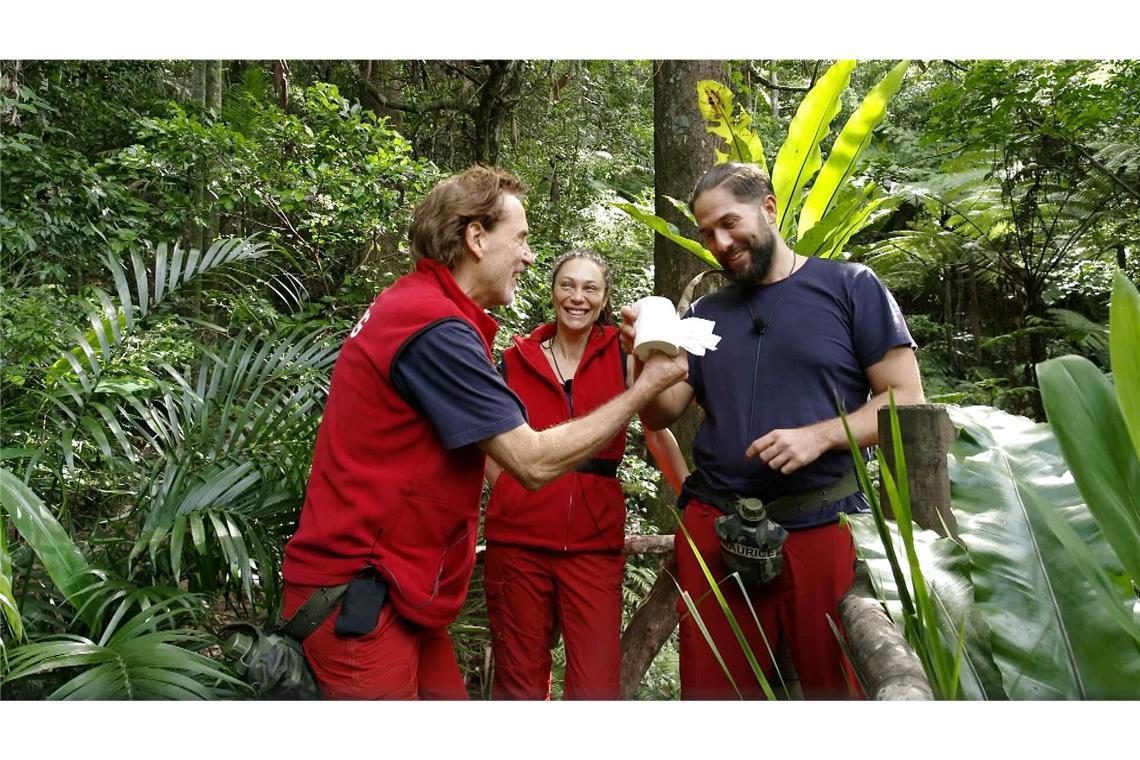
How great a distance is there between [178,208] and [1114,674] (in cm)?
546

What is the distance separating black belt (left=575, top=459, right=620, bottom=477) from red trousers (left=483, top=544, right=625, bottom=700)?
27 centimetres

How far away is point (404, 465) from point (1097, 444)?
1.35 meters

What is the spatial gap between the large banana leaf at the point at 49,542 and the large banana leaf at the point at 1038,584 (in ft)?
6.66

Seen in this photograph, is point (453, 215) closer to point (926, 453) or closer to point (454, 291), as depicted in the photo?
point (454, 291)

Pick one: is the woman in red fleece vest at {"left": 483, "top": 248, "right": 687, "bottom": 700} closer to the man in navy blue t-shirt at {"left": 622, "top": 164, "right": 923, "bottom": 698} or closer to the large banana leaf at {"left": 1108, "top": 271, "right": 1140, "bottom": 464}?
the man in navy blue t-shirt at {"left": 622, "top": 164, "right": 923, "bottom": 698}

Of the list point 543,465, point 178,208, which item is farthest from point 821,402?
point 178,208

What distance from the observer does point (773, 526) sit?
91.4 inches

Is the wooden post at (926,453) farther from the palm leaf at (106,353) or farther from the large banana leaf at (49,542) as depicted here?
the palm leaf at (106,353)

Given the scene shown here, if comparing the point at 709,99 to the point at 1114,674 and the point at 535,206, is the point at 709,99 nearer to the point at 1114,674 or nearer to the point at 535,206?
the point at 1114,674

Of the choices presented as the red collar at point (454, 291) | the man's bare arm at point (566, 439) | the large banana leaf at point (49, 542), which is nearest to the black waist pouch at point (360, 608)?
the man's bare arm at point (566, 439)

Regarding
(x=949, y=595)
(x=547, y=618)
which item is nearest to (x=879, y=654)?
(x=949, y=595)

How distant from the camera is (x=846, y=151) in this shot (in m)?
3.46

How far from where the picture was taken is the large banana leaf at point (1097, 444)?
1.09m
